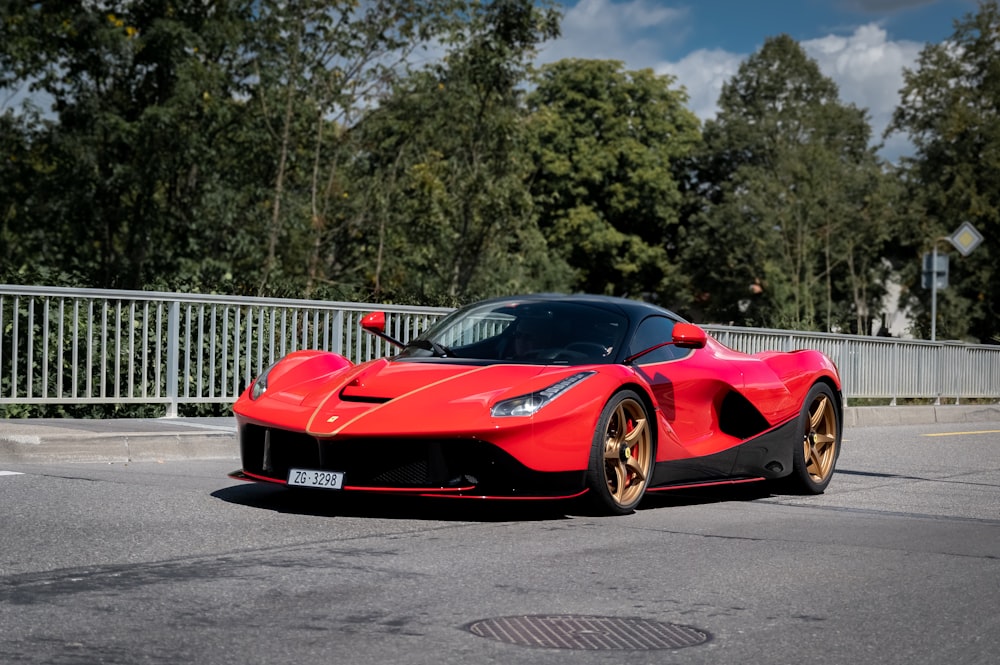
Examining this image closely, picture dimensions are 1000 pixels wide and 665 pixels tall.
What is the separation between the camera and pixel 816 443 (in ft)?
33.6

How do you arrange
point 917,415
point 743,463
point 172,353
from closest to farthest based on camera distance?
point 743,463, point 172,353, point 917,415

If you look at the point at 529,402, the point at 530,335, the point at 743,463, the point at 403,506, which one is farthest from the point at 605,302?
the point at 403,506

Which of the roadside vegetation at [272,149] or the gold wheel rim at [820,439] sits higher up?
the roadside vegetation at [272,149]

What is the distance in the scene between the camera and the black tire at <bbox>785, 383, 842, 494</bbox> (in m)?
9.94

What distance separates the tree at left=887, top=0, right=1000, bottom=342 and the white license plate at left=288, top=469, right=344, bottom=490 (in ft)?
156

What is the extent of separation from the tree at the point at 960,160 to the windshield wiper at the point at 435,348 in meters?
46.2

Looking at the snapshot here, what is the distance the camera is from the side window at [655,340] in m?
8.84

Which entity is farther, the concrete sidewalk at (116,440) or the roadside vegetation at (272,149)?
the roadside vegetation at (272,149)

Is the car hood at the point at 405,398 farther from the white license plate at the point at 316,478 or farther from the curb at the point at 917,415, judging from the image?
the curb at the point at 917,415

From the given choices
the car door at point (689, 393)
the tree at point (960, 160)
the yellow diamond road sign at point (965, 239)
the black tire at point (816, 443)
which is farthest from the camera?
the tree at point (960, 160)

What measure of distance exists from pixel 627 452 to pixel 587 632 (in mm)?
3493

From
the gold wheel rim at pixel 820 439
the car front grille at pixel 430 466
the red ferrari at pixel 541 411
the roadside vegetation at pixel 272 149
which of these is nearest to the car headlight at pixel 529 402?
the red ferrari at pixel 541 411

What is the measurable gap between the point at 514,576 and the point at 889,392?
1767 centimetres

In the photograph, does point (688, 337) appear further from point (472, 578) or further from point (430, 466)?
point (472, 578)
